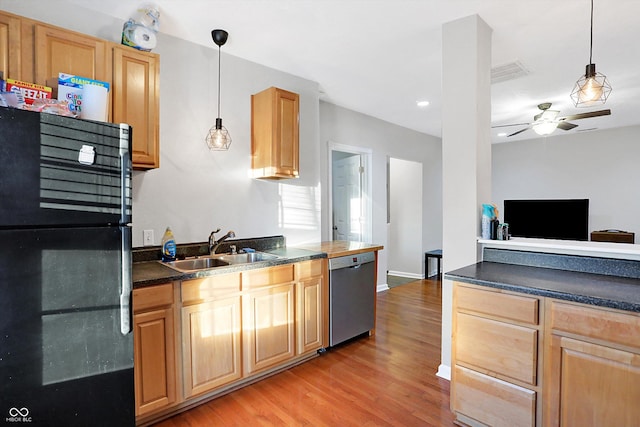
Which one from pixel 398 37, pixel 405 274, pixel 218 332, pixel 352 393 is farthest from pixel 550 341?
pixel 405 274

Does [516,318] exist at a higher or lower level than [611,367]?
higher

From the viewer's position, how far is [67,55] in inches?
72.7

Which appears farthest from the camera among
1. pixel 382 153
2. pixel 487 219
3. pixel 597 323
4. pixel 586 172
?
pixel 586 172

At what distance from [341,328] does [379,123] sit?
3.28m

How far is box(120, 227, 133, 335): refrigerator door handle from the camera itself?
145cm

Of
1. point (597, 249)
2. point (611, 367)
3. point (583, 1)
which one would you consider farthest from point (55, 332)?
point (583, 1)

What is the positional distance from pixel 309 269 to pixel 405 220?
3738 mm

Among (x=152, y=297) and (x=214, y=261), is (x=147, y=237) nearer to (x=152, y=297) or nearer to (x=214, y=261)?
(x=214, y=261)

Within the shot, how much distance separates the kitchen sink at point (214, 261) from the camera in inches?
96.7

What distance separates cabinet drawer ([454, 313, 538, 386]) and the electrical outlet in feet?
7.07

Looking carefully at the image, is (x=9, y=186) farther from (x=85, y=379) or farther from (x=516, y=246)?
(x=516, y=246)

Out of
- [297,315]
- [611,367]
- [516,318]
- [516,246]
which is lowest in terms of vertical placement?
[297,315]

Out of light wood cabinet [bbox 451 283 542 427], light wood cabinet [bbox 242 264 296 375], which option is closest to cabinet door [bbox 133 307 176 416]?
light wood cabinet [bbox 242 264 296 375]

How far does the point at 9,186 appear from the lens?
3.89 ft
